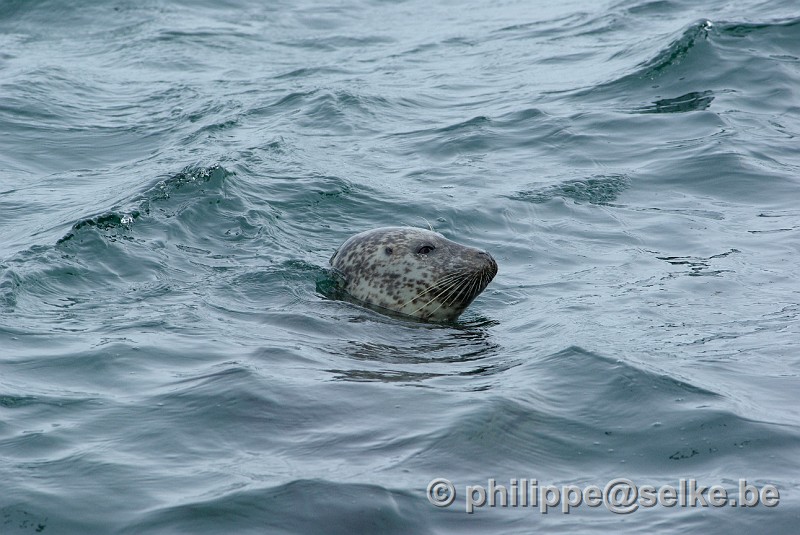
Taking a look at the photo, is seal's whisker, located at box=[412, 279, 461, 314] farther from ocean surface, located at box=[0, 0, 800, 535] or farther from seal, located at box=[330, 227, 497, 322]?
ocean surface, located at box=[0, 0, 800, 535]

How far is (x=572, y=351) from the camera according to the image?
Result: 26.3 feet

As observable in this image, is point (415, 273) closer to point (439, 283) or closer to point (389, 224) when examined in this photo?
point (439, 283)

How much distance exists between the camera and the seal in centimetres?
930

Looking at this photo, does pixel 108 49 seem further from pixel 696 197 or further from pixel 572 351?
pixel 572 351

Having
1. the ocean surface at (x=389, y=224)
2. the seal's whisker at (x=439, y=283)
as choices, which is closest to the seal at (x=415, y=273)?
the seal's whisker at (x=439, y=283)

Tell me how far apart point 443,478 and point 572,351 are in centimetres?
226

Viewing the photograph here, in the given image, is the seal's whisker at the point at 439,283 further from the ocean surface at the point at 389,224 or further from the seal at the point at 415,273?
the ocean surface at the point at 389,224

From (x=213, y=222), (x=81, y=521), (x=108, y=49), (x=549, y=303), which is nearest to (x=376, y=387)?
(x=81, y=521)

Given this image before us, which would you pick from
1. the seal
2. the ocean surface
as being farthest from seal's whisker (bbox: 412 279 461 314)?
the ocean surface

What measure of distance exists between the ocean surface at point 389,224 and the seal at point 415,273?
0.74 feet

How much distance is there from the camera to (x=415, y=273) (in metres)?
9.54

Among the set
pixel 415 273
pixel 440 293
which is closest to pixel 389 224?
pixel 415 273

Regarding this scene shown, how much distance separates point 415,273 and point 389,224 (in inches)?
96.2

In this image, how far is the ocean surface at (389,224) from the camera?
6.09 meters
